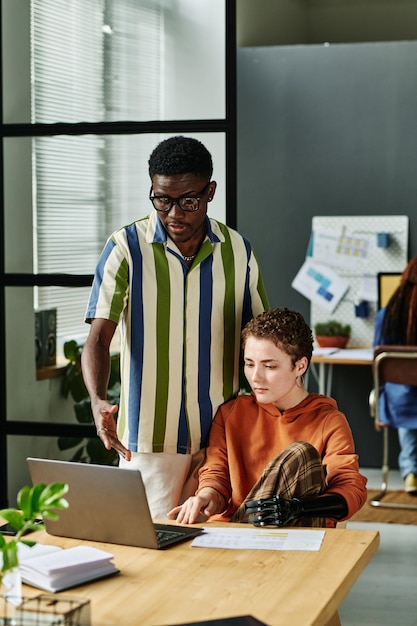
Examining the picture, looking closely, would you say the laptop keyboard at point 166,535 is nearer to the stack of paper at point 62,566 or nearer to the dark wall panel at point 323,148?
the stack of paper at point 62,566

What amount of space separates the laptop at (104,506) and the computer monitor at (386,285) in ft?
13.6

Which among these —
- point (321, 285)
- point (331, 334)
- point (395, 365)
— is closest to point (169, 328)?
point (395, 365)

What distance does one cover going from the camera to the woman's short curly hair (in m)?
2.45

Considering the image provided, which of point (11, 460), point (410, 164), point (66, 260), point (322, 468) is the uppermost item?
point (410, 164)

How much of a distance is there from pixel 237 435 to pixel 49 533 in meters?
0.60

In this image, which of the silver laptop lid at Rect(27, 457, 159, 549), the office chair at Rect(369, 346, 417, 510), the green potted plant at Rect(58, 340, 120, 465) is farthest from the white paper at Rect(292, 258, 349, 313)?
the silver laptop lid at Rect(27, 457, 159, 549)

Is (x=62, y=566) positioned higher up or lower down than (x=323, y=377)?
higher up

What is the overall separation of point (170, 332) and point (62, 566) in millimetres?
948

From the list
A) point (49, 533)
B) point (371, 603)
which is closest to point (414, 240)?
point (371, 603)

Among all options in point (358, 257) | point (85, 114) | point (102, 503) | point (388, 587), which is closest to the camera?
point (102, 503)

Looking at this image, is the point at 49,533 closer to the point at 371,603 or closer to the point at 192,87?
the point at 192,87

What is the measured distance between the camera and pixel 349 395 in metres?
6.27

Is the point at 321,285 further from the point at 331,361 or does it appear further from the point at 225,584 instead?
the point at 225,584

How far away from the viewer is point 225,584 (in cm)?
176
